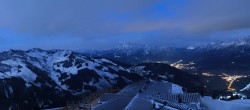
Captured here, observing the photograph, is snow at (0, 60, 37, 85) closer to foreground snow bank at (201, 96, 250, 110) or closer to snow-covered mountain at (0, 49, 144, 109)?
snow-covered mountain at (0, 49, 144, 109)

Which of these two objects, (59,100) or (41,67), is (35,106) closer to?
(59,100)

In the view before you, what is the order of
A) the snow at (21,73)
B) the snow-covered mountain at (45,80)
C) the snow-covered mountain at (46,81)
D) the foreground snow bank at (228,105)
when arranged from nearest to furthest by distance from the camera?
the foreground snow bank at (228,105) → the snow-covered mountain at (46,81) → the snow-covered mountain at (45,80) → the snow at (21,73)

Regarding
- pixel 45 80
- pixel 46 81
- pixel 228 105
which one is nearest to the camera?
pixel 228 105

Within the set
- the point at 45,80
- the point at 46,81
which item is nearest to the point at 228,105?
the point at 46,81

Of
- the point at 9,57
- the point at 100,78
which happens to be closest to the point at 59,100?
the point at 100,78

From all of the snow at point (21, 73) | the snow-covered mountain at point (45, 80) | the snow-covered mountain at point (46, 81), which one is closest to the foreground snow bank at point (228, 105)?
the snow-covered mountain at point (46, 81)

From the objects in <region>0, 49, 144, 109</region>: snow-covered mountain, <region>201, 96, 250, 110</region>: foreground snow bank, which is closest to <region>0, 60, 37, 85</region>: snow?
<region>0, 49, 144, 109</region>: snow-covered mountain

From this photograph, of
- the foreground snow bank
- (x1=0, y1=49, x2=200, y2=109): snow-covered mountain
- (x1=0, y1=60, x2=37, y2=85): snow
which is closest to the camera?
the foreground snow bank

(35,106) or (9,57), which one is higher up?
(9,57)

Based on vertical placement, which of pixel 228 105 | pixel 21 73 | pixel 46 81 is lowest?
pixel 46 81

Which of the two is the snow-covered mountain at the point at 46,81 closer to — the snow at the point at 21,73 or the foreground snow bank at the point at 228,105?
the snow at the point at 21,73

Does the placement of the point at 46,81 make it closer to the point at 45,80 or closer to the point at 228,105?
the point at 45,80
